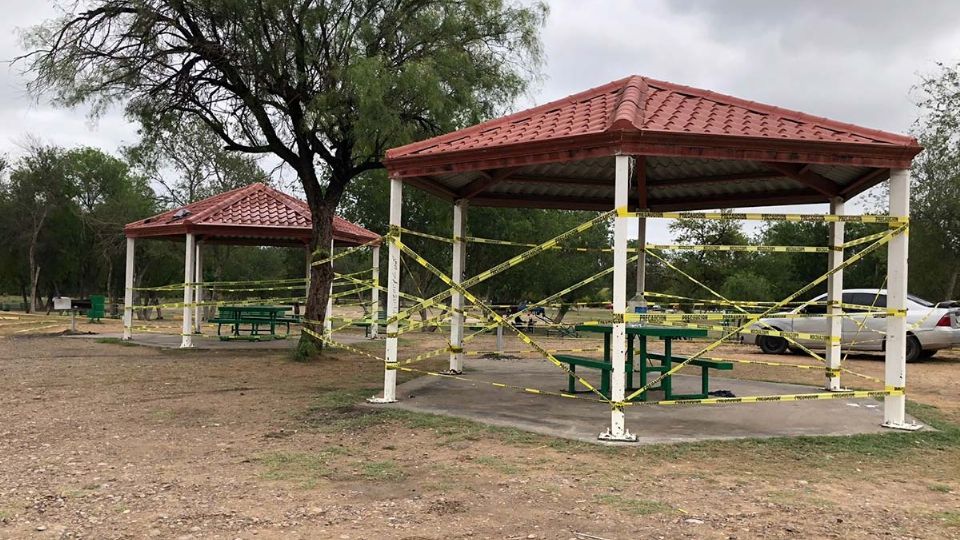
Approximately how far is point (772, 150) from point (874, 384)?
597cm

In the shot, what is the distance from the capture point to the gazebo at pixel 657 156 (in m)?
6.16

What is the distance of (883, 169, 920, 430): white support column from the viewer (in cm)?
664

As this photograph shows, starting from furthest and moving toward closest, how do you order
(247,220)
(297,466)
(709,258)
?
(709,258) < (247,220) < (297,466)

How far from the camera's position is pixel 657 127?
6.17m

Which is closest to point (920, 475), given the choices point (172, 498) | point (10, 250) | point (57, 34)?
point (172, 498)

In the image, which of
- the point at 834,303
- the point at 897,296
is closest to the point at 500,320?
the point at 897,296

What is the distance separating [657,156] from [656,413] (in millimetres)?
2731

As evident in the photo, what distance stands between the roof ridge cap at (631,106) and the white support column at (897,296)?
248cm

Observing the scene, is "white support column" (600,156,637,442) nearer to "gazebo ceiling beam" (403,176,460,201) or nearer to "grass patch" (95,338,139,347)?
"gazebo ceiling beam" (403,176,460,201)

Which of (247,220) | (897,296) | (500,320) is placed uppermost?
(247,220)

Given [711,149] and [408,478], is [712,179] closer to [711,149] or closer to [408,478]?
[711,149]

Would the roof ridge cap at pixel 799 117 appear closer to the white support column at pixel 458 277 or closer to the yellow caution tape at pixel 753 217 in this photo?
the yellow caution tape at pixel 753 217

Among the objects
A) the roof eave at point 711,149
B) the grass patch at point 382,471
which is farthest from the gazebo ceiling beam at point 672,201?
the grass patch at point 382,471

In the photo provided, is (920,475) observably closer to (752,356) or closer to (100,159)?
(752,356)
